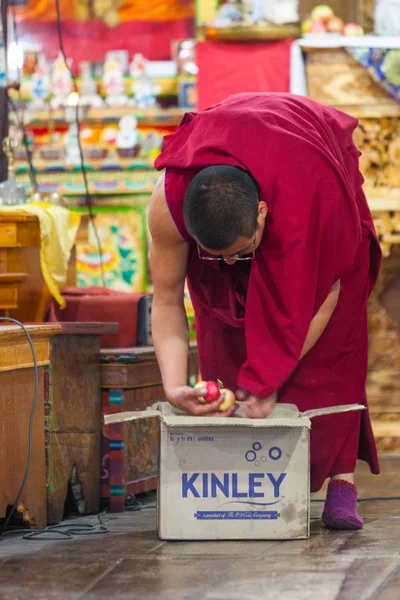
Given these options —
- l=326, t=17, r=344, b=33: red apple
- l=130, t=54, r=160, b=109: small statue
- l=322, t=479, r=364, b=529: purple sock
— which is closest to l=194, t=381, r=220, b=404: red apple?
l=322, t=479, r=364, b=529: purple sock

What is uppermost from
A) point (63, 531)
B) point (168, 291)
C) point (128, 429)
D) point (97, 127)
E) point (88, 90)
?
point (88, 90)

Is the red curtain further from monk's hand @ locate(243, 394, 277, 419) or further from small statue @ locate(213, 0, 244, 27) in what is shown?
monk's hand @ locate(243, 394, 277, 419)

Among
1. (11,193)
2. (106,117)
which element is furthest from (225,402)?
(106,117)

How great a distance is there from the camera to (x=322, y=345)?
2.62 m

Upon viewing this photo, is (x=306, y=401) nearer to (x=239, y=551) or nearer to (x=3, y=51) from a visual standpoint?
(x=239, y=551)

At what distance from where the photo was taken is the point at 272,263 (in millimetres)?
2379

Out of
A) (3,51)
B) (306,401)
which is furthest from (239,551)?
(3,51)

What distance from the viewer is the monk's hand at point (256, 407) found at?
8.01 feet

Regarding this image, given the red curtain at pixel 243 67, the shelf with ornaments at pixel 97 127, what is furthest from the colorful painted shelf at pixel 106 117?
the red curtain at pixel 243 67

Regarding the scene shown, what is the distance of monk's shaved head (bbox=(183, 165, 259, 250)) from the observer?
221cm

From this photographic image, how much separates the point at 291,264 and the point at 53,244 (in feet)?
3.69

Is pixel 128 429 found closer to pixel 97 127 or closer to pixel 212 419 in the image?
pixel 212 419

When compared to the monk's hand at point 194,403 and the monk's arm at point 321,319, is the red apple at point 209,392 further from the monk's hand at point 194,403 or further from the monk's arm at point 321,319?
the monk's arm at point 321,319

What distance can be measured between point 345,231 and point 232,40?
7.59 feet
